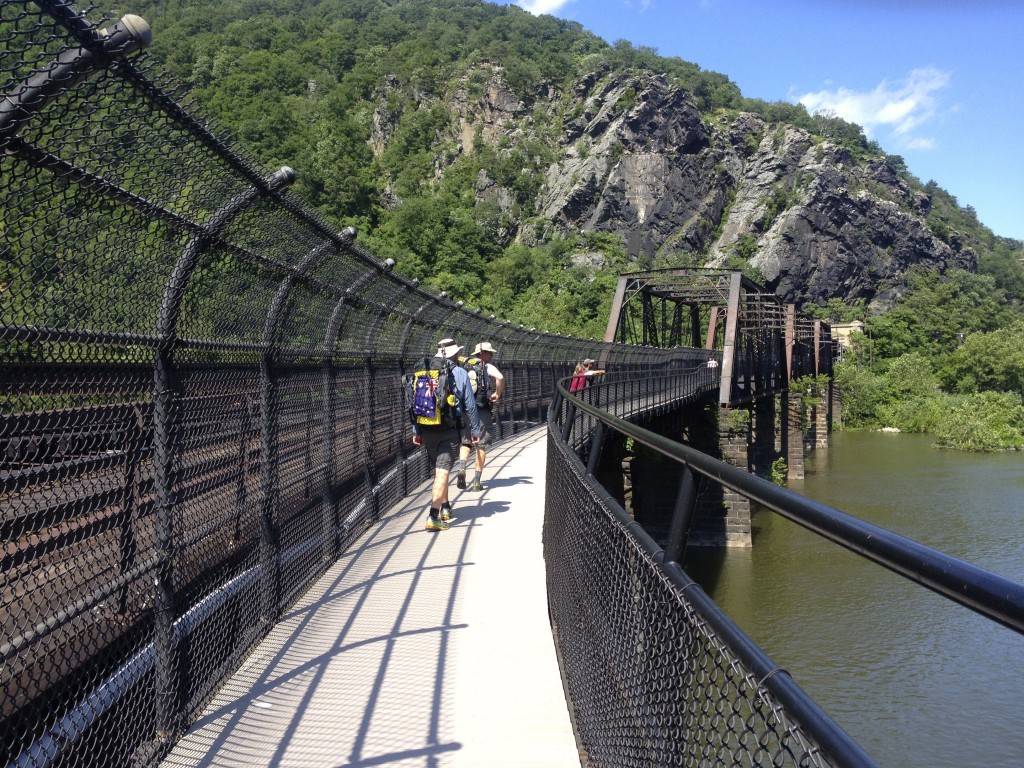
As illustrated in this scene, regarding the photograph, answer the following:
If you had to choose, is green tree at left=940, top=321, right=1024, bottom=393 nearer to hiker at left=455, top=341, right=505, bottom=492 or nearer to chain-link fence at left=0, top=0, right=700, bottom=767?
hiker at left=455, top=341, right=505, bottom=492

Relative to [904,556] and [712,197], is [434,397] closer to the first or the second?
[904,556]

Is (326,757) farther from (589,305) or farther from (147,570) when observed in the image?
(589,305)

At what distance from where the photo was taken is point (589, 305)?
77438mm

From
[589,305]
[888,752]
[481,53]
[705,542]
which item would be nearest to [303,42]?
[481,53]

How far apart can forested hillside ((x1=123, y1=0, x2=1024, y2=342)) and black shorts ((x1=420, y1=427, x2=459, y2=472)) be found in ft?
198

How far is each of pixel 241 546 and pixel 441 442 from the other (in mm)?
2982

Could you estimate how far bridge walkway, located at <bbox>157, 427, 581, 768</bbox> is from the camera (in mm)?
3674

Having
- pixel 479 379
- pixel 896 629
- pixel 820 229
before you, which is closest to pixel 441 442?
pixel 479 379

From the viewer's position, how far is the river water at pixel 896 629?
470 inches

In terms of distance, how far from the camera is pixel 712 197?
101625 mm

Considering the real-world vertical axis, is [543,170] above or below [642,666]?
above

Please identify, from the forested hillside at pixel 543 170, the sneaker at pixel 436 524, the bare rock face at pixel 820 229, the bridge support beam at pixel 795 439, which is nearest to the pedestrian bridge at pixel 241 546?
the sneaker at pixel 436 524

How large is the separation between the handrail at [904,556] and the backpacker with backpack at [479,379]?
732 centimetres

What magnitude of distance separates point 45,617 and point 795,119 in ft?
508
